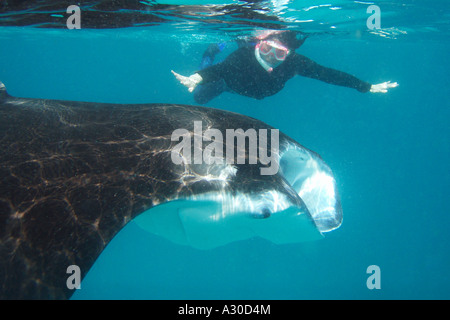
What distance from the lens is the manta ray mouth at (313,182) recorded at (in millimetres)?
3991

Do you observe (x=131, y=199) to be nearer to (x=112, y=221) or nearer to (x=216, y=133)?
(x=112, y=221)

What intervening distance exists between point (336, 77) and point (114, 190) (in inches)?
293

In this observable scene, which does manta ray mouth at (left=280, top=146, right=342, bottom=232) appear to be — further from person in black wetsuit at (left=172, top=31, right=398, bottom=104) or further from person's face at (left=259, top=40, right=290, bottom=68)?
person's face at (left=259, top=40, right=290, bottom=68)

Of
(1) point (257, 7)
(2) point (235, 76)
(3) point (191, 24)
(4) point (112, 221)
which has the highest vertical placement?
(3) point (191, 24)

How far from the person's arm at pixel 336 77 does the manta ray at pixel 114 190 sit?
456 centimetres

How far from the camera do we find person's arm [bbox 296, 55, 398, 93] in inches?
289

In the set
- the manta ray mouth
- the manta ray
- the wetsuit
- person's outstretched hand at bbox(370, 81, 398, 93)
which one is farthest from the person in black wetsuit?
the manta ray

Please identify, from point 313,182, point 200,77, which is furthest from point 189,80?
point 313,182

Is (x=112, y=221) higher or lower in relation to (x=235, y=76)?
lower

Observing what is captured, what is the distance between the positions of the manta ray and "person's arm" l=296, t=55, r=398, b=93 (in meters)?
4.56

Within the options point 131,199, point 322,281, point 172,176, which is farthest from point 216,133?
point 322,281

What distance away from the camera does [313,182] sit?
14.2 ft
